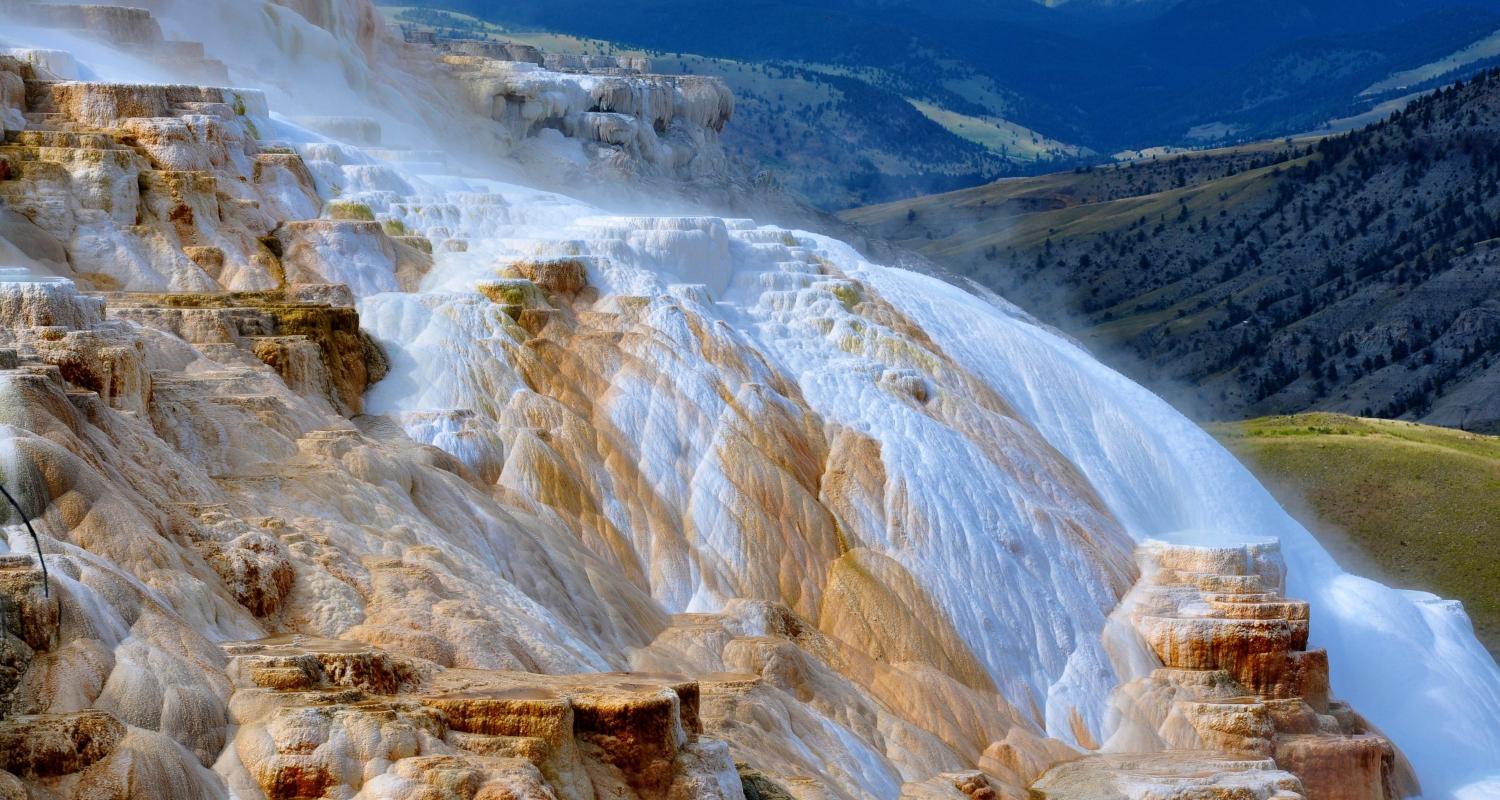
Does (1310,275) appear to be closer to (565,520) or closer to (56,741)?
(565,520)

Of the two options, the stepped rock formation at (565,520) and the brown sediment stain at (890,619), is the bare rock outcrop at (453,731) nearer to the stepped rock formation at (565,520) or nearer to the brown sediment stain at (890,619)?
the stepped rock formation at (565,520)

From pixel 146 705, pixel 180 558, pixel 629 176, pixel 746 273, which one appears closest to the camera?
pixel 146 705

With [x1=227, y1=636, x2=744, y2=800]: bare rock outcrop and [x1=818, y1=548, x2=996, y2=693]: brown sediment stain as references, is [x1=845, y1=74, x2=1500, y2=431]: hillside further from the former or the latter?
[x1=227, y1=636, x2=744, y2=800]: bare rock outcrop

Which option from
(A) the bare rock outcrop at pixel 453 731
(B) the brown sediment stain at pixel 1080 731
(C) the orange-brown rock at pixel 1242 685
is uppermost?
(A) the bare rock outcrop at pixel 453 731

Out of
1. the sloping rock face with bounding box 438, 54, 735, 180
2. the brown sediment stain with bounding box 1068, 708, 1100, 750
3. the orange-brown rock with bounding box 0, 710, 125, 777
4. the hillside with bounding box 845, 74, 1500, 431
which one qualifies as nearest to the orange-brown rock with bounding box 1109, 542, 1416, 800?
the brown sediment stain with bounding box 1068, 708, 1100, 750

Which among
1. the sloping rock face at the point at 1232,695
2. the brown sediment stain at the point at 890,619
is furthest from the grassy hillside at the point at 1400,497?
the brown sediment stain at the point at 890,619

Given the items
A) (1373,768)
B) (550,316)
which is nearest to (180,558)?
(550,316)

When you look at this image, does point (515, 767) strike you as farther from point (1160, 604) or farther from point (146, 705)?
point (1160, 604)
